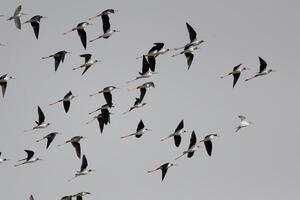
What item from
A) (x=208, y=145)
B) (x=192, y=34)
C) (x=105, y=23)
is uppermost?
(x=105, y=23)

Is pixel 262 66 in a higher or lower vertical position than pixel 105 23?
lower

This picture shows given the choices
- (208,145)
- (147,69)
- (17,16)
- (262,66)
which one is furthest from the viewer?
(262,66)

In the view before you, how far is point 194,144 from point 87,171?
4.72 m

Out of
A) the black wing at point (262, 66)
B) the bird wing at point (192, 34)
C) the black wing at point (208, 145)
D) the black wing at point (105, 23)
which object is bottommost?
the black wing at point (208, 145)

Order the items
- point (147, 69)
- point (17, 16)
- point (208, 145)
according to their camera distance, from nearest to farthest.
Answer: point (17, 16), point (147, 69), point (208, 145)

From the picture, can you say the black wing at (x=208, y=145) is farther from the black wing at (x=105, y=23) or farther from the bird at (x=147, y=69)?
the black wing at (x=105, y=23)

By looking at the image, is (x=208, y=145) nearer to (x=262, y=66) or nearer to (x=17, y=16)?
(x=262, y=66)

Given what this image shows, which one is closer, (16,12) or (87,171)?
(16,12)

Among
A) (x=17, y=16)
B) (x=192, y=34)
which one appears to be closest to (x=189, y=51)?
(x=192, y=34)

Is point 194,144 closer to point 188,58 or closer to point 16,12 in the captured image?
point 188,58

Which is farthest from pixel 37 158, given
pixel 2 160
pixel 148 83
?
pixel 148 83

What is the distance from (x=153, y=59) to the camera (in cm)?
6419

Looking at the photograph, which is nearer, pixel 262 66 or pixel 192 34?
pixel 192 34

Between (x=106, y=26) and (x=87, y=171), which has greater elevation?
(x=106, y=26)
